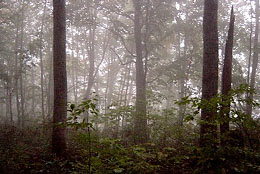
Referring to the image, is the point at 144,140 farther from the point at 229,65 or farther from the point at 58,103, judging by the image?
the point at 229,65

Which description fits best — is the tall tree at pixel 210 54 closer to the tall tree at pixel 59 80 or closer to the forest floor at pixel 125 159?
the forest floor at pixel 125 159

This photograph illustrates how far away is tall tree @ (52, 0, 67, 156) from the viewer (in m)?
7.02

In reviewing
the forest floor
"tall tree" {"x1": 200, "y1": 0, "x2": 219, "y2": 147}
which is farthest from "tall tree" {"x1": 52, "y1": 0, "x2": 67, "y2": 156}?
"tall tree" {"x1": 200, "y1": 0, "x2": 219, "y2": 147}

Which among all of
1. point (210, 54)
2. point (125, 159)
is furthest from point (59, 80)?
point (210, 54)

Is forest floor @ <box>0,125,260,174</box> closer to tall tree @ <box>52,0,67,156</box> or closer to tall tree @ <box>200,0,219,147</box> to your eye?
tall tree @ <box>52,0,67,156</box>

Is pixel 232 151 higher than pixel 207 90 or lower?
lower

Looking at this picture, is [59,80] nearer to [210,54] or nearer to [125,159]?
[125,159]

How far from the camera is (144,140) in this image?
8.20m

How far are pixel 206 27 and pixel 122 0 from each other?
28.4ft

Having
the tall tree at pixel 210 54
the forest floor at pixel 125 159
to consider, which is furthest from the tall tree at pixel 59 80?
the tall tree at pixel 210 54

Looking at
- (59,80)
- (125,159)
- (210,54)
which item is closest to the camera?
(125,159)

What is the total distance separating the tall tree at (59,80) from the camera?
23.0ft

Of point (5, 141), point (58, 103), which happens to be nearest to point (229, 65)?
point (58, 103)

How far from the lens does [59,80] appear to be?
23.2 ft
